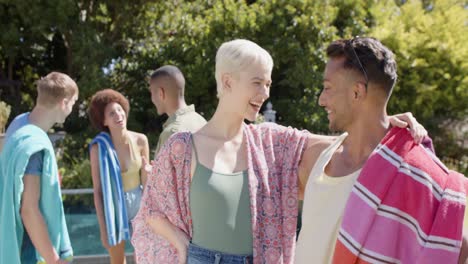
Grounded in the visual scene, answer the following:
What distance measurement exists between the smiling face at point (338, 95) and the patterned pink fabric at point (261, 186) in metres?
0.34

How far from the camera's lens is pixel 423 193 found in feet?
5.14

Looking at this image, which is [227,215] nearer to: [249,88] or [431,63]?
[249,88]

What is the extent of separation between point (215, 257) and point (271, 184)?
0.32 meters

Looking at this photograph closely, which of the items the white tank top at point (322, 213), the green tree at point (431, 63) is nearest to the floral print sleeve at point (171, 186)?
the white tank top at point (322, 213)

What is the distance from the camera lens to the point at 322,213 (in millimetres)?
1821

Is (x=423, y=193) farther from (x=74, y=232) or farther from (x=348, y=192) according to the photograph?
(x=74, y=232)

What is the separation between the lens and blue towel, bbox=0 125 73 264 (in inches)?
111

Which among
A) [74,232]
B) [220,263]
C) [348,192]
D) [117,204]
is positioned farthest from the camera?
[74,232]

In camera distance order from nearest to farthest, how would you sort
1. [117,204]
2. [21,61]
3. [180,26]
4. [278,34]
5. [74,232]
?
[117,204] → [74,232] → [278,34] → [180,26] → [21,61]

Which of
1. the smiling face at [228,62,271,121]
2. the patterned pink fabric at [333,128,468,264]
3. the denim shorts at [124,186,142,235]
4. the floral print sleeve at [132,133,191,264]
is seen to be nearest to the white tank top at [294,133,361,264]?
the patterned pink fabric at [333,128,468,264]

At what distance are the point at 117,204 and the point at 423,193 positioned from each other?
3.34 metres

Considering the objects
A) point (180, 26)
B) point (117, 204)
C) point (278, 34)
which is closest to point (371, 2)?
point (278, 34)

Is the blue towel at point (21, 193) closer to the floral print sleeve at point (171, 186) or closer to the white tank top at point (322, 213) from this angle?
the floral print sleeve at point (171, 186)

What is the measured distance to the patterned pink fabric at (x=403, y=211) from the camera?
5.03ft
